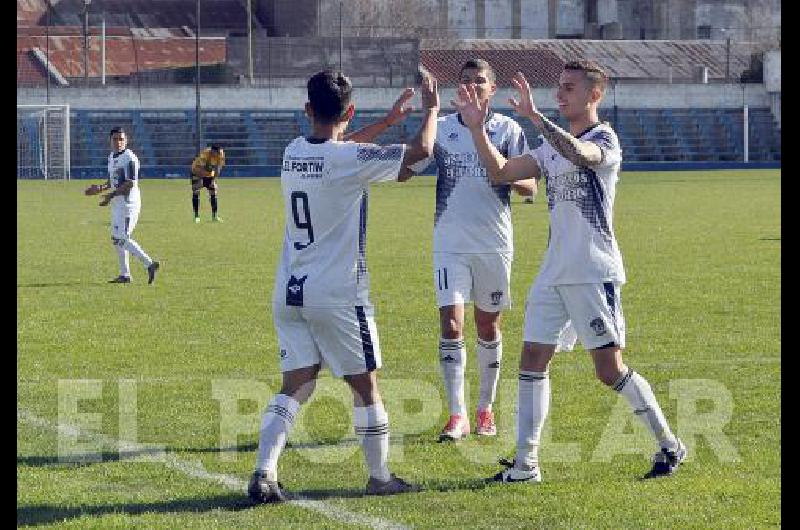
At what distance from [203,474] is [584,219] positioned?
8.55 feet

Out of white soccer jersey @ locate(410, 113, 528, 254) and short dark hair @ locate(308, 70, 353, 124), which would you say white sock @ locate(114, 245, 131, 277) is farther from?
short dark hair @ locate(308, 70, 353, 124)

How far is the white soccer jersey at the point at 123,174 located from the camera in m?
22.5

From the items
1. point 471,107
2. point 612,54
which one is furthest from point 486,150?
point 612,54

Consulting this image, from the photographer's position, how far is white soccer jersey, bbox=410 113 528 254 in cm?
1072

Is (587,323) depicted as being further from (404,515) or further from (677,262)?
(677,262)

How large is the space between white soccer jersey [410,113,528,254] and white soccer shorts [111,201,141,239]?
39.4 ft

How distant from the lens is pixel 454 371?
417 inches

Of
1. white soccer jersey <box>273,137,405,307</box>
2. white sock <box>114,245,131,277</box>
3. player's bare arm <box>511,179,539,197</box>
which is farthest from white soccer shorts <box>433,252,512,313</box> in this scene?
white sock <box>114,245,131,277</box>

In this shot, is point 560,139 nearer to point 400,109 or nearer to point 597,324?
point 400,109

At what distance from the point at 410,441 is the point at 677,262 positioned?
14.8m

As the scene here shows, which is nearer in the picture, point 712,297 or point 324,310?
point 324,310

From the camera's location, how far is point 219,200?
4731cm

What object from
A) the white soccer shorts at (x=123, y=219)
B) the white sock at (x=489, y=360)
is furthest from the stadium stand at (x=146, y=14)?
the white sock at (x=489, y=360)
